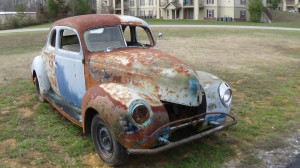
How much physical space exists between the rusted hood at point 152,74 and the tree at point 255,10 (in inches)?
1586

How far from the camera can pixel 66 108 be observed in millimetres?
5309

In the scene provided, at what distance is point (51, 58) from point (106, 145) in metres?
2.48

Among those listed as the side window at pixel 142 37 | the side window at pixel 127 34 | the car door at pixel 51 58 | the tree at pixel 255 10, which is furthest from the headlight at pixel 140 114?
the tree at pixel 255 10

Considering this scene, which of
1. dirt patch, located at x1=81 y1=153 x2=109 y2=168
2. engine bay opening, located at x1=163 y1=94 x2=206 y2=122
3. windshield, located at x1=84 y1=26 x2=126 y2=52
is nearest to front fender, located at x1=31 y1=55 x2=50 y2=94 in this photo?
windshield, located at x1=84 y1=26 x2=126 y2=52

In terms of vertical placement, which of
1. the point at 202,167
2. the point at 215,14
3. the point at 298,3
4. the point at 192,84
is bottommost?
the point at 202,167

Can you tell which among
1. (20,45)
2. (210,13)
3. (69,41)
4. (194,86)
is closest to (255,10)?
(210,13)

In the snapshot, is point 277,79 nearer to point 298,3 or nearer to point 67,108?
point 67,108

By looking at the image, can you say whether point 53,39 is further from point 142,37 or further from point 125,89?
point 125,89

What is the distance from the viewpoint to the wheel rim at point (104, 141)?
3986 mm

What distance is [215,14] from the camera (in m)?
45.9

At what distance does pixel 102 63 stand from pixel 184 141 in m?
1.64

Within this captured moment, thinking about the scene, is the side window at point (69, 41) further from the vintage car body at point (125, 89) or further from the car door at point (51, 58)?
the car door at point (51, 58)

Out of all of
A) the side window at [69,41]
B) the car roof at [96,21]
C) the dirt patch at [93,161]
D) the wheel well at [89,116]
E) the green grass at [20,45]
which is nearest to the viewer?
the dirt patch at [93,161]

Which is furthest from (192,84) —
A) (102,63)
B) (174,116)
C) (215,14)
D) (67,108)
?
(215,14)
